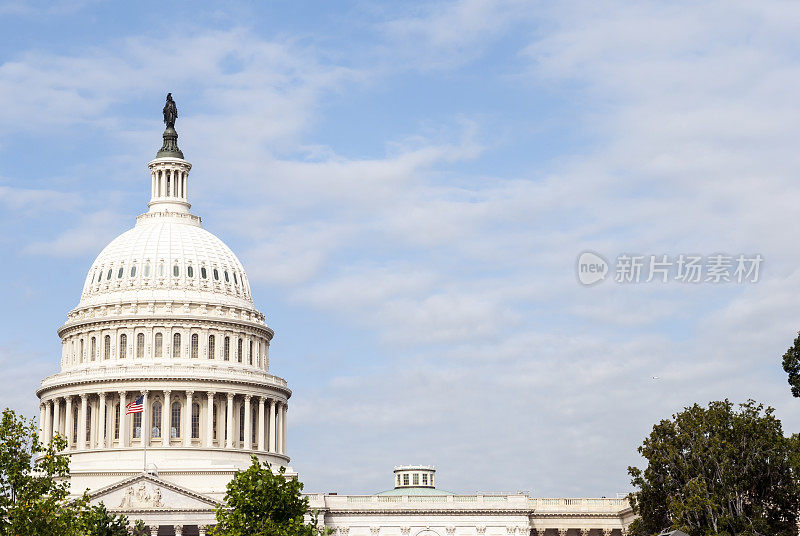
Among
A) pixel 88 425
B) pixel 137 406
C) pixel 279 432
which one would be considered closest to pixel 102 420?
pixel 88 425

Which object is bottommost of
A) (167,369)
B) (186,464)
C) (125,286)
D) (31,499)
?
(31,499)

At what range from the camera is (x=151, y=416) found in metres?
169

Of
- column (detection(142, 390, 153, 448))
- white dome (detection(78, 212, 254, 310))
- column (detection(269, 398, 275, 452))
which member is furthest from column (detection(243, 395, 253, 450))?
white dome (detection(78, 212, 254, 310))

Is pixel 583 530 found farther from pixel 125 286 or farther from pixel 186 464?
pixel 125 286

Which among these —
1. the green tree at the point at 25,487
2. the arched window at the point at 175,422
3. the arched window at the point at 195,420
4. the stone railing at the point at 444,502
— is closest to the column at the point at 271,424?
the arched window at the point at 195,420

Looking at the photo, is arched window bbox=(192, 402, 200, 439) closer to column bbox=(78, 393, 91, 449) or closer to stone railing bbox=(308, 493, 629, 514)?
Result: column bbox=(78, 393, 91, 449)

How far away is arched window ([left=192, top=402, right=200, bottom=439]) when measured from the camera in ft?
556

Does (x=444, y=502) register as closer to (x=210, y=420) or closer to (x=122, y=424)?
(x=210, y=420)

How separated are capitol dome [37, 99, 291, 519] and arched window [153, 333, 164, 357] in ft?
0.38

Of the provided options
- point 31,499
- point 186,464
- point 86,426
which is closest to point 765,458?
point 31,499

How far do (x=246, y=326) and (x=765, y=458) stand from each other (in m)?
85.8

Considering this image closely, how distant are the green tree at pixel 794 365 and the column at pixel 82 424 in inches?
3817

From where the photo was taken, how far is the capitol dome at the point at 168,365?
16712 centimetres

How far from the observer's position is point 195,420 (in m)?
170
